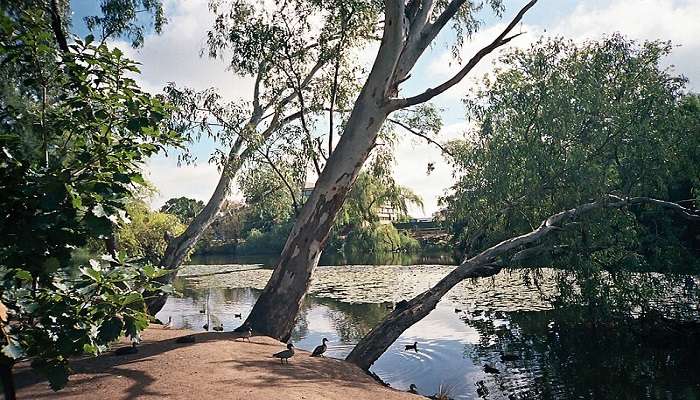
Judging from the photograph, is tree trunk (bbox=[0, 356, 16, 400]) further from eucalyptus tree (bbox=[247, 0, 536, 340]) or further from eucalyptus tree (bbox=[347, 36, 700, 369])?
eucalyptus tree (bbox=[347, 36, 700, 369])

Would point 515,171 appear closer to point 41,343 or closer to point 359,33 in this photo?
point 359,33

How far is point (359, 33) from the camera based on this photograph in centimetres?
957

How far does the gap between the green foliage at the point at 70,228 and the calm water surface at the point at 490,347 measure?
22.8 ft

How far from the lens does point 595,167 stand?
9.71 meters

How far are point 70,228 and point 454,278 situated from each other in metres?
7.21

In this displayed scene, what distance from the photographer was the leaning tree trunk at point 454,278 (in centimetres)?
802

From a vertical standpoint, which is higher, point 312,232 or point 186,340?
point 312,232

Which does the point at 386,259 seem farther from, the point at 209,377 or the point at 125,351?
the point at 209,377

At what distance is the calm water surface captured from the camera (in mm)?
8211

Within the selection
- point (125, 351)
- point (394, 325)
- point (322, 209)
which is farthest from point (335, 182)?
point (125, 351)

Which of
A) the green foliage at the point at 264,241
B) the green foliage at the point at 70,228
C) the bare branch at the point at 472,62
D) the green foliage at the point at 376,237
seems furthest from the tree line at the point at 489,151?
the green foliage at the point at 264,241

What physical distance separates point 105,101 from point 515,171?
898 cm

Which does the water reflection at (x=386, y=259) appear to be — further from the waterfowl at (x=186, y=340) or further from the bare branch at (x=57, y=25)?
the bare branch at (x=57, y=25)

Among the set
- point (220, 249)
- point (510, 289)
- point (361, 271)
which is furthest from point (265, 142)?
point (220, 249)
